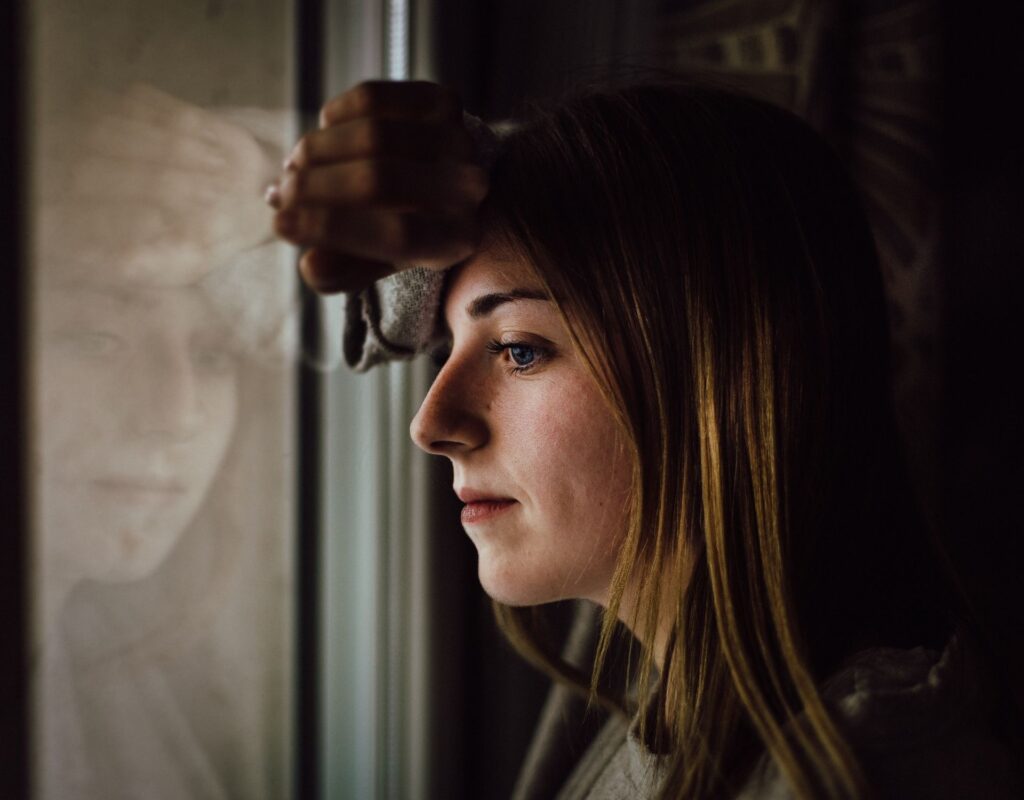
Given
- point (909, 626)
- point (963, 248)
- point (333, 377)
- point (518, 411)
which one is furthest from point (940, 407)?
point (333, 377)

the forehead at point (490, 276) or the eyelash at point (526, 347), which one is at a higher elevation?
the forehead at point (490, 276)

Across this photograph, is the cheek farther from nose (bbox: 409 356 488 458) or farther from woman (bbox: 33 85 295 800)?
woman (bbox: 33 85 295 800)

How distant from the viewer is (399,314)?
773 millimetres

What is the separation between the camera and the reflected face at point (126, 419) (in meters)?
0.65

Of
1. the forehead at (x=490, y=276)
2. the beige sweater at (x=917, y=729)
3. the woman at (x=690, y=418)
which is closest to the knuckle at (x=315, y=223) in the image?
the woman at (x=690, y=418)

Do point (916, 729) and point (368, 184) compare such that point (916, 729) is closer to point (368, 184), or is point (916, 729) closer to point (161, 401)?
point (368, 184)

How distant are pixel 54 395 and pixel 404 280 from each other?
310 mm

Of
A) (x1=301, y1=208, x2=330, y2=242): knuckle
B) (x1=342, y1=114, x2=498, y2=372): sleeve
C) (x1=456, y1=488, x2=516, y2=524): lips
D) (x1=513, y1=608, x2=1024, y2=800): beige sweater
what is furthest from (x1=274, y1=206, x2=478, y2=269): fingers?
(x1=513, y1=608, x2=1024, y2=800): beige sweater

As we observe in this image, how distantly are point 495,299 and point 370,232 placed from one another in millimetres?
185

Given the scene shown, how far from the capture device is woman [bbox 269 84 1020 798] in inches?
26.6

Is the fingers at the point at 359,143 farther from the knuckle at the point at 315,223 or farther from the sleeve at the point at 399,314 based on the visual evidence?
the sleeve at the point at 399,314

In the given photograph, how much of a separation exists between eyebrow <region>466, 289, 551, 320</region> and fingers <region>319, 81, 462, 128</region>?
16 cm

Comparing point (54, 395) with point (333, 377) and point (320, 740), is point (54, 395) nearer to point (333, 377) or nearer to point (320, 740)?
point (333, 377)

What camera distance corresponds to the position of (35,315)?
0.62 meters
